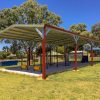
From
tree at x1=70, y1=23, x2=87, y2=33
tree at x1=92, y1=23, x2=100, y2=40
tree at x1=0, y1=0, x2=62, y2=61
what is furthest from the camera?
tree at x1=92, y1=23, x2=100, y2=40

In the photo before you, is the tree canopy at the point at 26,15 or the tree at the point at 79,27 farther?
the tree at the point at 79,27

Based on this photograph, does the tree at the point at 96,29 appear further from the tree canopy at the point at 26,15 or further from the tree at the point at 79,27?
the tree canopy at the point at 26,15

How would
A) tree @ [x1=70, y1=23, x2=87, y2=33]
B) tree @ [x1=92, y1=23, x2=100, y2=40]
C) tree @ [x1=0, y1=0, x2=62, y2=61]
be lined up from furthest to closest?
tree @ [x1=92, y1=23, x2=100, y2=40] → tree @ [x1=70, y1=23, x2=87, y2=33] → tree @ [x1=0, y1=0, x2=62, y2=61]

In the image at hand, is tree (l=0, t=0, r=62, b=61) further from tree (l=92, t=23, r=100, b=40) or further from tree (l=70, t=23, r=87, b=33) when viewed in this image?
tree (l=92, t=23, r=100, b=40)

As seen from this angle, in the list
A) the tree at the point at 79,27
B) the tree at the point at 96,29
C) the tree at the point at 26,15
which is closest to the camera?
the tree at the point at 26,15

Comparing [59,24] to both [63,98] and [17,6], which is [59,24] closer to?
[17,6]

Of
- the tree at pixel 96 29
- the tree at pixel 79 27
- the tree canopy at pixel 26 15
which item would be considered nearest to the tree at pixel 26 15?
the tree canopy at pixel 26 15

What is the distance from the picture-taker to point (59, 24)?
132 feet

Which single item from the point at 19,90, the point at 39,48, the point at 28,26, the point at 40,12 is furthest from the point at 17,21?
the point at 19,90

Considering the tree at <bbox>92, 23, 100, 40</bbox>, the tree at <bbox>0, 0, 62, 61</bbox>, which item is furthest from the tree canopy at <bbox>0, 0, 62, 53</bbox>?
the tree at <bbox>92, 23, 100, 40</bbox>

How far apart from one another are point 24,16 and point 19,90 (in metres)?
28.9

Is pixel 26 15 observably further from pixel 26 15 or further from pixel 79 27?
pixel 79 27

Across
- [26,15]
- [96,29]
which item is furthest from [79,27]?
[26,15]

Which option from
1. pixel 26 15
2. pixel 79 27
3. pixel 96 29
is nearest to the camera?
pixel 26 15
